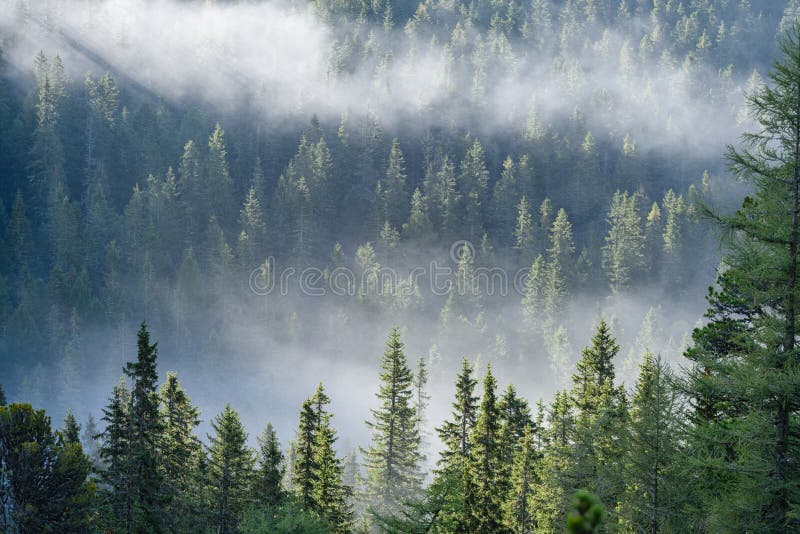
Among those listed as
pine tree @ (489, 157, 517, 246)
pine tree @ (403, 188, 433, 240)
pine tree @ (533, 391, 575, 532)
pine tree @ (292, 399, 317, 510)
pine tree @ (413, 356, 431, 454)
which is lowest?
pine tree @ (533, 391, 575, 532)

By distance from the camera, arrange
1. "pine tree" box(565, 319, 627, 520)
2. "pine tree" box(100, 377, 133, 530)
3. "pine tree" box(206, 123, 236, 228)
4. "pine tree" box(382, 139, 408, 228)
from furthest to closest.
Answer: "pine tree" box(206, 123, 236, 228)
"pine tree" box(382, 139, 408, 228)
"pine tree" box(100, 377, 133, 530)
"pine tree" box(565, 319, 627, 520)

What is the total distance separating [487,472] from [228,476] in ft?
36.5

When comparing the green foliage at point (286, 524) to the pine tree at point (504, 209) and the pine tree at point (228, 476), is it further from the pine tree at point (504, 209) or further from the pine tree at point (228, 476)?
the pine tree at point (504, 209)

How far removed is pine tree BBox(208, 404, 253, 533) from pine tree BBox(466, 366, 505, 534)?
9666 millimetres

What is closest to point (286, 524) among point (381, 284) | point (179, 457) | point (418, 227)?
point (179, 457)

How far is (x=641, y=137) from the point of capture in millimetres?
169250

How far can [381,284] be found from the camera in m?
123

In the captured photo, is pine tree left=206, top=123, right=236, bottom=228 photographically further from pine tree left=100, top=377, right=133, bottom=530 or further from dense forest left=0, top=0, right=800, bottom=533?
pine tree left=100, top=377, right=133, bottom=530

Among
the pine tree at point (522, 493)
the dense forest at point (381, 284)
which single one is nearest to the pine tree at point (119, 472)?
the dense forest at point (381, 284)

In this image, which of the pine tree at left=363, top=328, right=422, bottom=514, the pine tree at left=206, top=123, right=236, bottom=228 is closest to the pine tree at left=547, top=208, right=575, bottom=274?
the pine tree at left=206, top=123, right=236, bottom=228

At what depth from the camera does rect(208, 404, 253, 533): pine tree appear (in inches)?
1204

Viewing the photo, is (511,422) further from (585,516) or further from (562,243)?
(562,243)

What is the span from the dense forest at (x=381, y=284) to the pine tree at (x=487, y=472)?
0.14m

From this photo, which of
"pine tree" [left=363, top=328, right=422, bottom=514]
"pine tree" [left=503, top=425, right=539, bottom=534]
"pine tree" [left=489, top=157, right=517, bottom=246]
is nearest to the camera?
"pine tree" [left=503, top=425, right=539, bottom=534]
